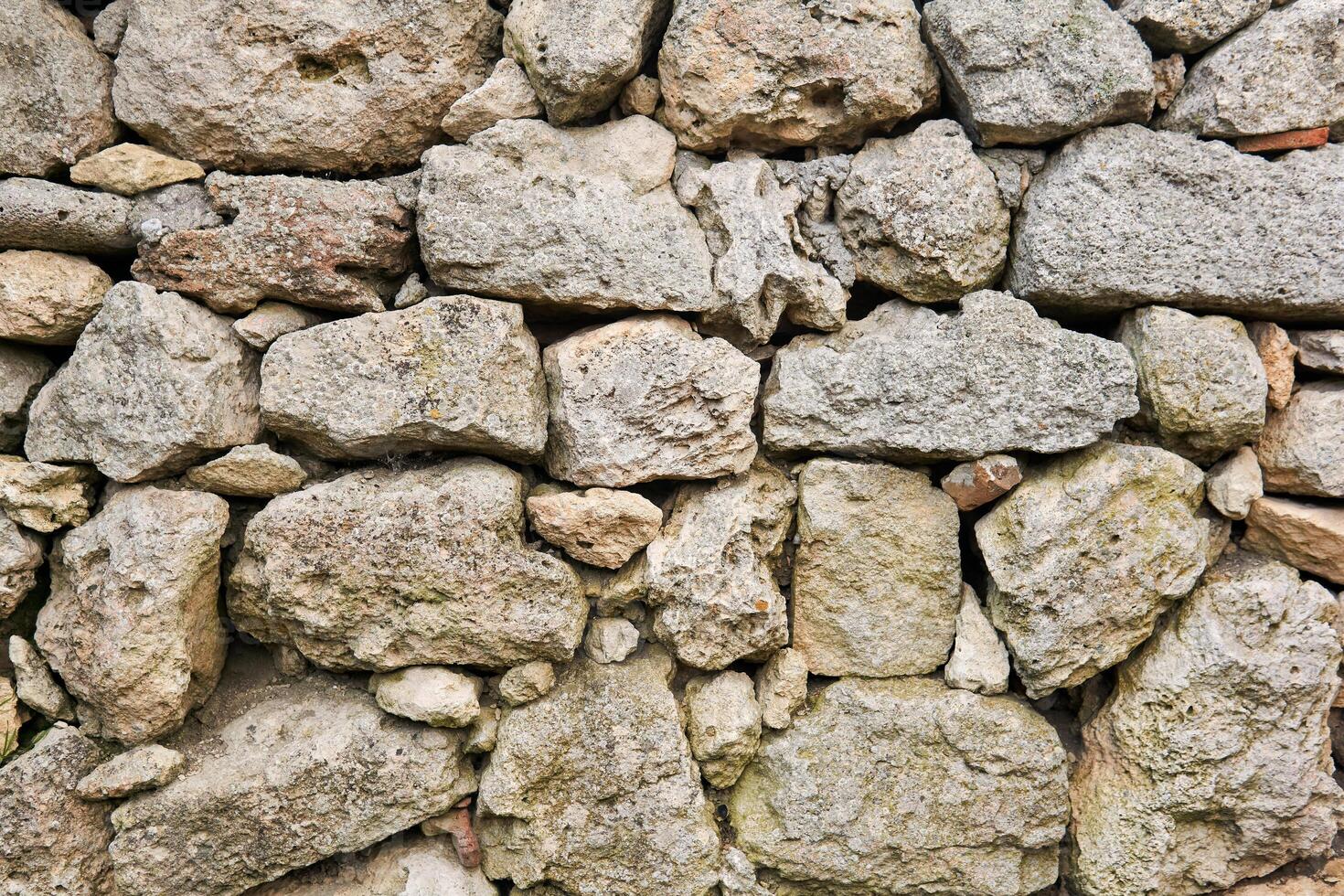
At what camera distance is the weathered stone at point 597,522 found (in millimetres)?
2250

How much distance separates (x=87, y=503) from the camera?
89.8 inches

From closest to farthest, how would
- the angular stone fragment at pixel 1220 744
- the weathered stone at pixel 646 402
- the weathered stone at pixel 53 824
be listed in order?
the weathered stone at pixel 53 824, the weathered stone at pixel 646 402, the angular stone fragment at pixel 1220 744

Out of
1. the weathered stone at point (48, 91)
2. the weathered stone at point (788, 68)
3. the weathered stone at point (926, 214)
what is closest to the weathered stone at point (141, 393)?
the weathered stone at point (48, 91)

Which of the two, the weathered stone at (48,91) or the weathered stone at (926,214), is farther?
the weathered stone at (926,214)

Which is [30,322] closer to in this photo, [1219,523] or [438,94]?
[438,94]

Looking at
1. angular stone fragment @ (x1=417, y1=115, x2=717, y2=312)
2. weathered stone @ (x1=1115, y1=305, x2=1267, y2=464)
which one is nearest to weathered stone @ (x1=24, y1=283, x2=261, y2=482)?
angular stone fragment @ (x1=417, y1=115, x2=717, y2=312)

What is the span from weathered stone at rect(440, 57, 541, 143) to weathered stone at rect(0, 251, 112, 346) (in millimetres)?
1022

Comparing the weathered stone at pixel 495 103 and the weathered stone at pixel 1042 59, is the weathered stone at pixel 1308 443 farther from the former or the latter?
the weathered stone at pixel 495 103

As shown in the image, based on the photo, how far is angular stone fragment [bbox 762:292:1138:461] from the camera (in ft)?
7.48

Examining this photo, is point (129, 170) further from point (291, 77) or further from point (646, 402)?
point (646, 402)

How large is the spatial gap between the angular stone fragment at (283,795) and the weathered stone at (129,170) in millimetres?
1414

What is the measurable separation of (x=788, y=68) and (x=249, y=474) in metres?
1.75

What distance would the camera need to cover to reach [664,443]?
2.28 metres

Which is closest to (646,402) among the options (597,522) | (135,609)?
(597,522)
